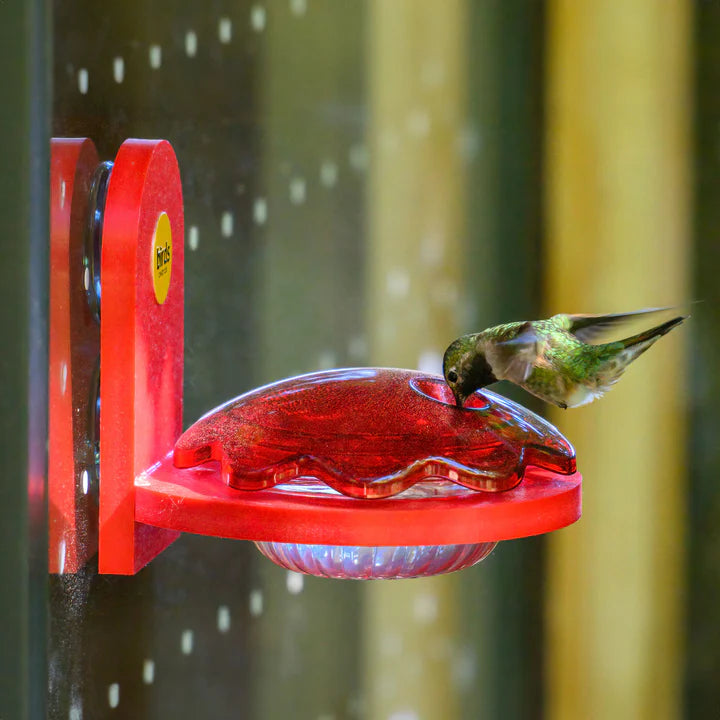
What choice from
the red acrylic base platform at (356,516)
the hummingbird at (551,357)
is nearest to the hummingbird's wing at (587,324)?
the hummingbird at (551,357)

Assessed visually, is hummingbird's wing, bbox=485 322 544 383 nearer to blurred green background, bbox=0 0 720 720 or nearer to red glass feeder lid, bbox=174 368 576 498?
red glass feeder lid, bbox=174 368 576 498

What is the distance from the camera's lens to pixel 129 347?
568 mm

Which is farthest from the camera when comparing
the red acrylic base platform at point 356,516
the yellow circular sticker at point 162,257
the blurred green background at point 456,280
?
the blurred green background at point 456,280

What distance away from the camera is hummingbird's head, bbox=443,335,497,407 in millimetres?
585

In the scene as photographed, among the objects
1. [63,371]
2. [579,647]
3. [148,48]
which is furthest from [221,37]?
[579,647]

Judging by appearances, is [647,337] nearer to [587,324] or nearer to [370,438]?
[587,324]

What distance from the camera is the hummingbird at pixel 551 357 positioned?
58 centimetres

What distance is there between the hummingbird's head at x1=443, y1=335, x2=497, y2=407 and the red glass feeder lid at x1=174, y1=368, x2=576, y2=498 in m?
0.01

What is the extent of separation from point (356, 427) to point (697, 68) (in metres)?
0.63

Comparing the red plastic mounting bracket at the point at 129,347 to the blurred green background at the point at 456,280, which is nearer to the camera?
the red plastic mounting bracket at the point at 129,347

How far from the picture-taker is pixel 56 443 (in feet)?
1.91

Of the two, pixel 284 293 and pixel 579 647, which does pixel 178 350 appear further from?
pixel 579 647

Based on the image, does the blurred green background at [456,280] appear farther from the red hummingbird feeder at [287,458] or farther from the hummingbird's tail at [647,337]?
the hummingbird's tail at [647,337]

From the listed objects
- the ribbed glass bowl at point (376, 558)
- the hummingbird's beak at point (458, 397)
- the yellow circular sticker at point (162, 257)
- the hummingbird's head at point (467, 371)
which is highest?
the yellow circular sticker at point (162, 257)
